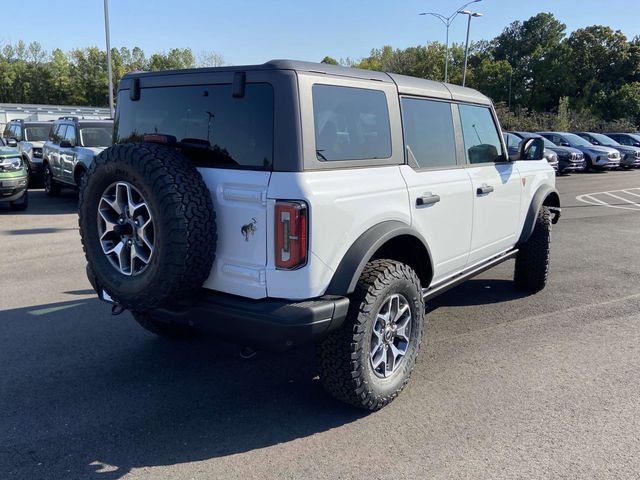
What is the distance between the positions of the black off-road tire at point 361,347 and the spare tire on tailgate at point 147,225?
0.86 metres

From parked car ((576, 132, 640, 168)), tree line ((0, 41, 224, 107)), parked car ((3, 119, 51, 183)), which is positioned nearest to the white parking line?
parked car ((576, 132, 640, 168))

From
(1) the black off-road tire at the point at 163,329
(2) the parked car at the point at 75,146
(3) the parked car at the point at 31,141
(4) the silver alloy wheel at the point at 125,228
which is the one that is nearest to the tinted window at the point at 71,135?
(2) the parked car at the point at 75,146

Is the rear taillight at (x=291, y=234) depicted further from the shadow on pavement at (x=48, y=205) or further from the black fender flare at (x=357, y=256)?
the shadow on pavement at (x=48, y=205)

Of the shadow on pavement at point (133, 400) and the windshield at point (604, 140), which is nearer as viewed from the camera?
the shadow on pavement at point (133, 400)

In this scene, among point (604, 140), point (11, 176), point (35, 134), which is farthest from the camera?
point (604, 140)

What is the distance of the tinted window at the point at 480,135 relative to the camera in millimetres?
4594

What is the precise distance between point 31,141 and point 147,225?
47.5 feet

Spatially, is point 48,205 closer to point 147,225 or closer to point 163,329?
point 163,329

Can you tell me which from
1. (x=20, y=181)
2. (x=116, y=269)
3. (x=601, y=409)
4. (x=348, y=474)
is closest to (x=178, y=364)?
(x=116, y=269)

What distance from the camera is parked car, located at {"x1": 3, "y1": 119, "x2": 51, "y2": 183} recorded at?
579 inches

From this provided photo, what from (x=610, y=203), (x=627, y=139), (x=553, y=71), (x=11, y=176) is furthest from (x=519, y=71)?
(x=11, y=176)

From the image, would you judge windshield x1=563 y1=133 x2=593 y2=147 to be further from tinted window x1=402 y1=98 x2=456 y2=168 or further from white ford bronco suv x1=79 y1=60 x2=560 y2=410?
white ford bronco suv x1=79 y1=60 x2=560 y2=410

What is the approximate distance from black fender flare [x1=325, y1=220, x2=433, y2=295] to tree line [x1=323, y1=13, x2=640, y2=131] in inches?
1666

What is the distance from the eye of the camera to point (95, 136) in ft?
38.2
